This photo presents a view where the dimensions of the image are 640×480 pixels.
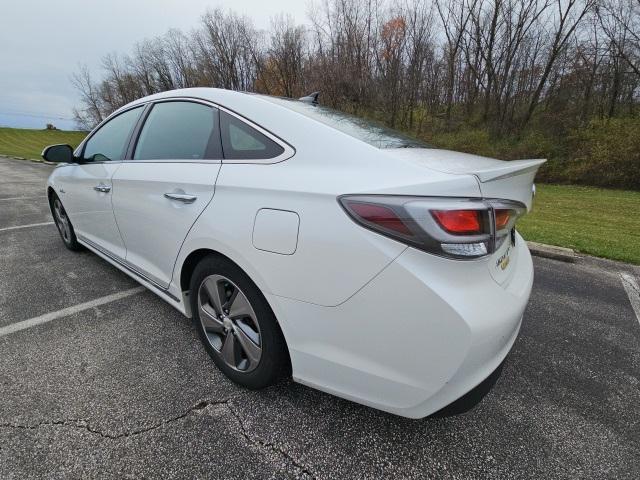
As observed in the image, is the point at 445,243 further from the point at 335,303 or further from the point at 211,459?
the point at 211,459

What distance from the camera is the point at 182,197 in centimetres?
193

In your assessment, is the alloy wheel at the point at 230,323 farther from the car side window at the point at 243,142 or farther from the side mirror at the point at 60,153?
the side mirror at the point at 60,153

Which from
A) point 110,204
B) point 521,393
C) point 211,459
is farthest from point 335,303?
point 110,204

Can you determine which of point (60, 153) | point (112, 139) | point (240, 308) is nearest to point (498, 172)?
point (240, 308)

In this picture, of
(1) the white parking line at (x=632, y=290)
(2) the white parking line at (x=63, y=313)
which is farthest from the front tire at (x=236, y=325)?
(1) the white parking line at (x=632, y=290)

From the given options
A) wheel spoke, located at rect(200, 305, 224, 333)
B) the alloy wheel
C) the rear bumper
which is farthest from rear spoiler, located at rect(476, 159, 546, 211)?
wheel spoke, located at rect(200, 305, 224, 333)

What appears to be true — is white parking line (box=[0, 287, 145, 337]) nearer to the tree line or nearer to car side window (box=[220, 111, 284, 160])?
car side window (box=[220, 111, 284, 160])

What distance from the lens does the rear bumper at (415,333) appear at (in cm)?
118

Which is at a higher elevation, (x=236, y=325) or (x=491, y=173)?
(x=491, y=173)

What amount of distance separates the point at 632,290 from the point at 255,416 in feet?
13.2

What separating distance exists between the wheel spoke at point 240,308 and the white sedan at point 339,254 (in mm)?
13

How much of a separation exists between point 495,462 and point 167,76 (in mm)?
42218

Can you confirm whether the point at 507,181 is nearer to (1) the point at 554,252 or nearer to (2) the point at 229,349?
(2) the point at 229,349

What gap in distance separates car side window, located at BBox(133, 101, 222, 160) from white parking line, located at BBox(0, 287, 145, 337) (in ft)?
4.11
